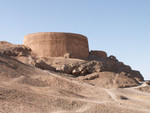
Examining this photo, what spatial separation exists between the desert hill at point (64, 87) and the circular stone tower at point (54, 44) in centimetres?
93

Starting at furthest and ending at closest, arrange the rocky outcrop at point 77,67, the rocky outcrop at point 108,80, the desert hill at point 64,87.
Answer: the rocky outcrop at point 77,67 < the rocky outcrop at point 108,80 < the desert hill at point 64,87

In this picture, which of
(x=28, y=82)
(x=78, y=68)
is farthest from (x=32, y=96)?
Result: (x=78, y=68)

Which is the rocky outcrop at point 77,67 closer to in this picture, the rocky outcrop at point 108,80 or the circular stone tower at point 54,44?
the rocky outcrop at point 108,80

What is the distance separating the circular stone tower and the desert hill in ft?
3.04

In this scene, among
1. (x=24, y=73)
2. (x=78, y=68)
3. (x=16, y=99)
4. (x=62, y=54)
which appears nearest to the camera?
(x=16, y=99)

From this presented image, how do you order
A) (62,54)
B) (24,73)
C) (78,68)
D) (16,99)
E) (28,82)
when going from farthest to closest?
1. (62,54)
2. (78,68)
3. (24,73)
4. (28,82)
5. (16,99)

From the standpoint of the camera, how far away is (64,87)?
49.3ft

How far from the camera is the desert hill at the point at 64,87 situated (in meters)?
9.62

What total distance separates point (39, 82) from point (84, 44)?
13.6 metres

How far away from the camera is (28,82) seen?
46.6ft

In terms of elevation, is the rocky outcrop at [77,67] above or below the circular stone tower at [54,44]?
below

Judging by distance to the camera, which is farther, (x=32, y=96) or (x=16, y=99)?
(x=32, y=96)

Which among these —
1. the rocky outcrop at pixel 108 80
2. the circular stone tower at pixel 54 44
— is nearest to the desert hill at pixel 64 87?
the rocky outcrop at pixel 108 80

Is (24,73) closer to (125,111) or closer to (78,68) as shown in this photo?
(78,68)
